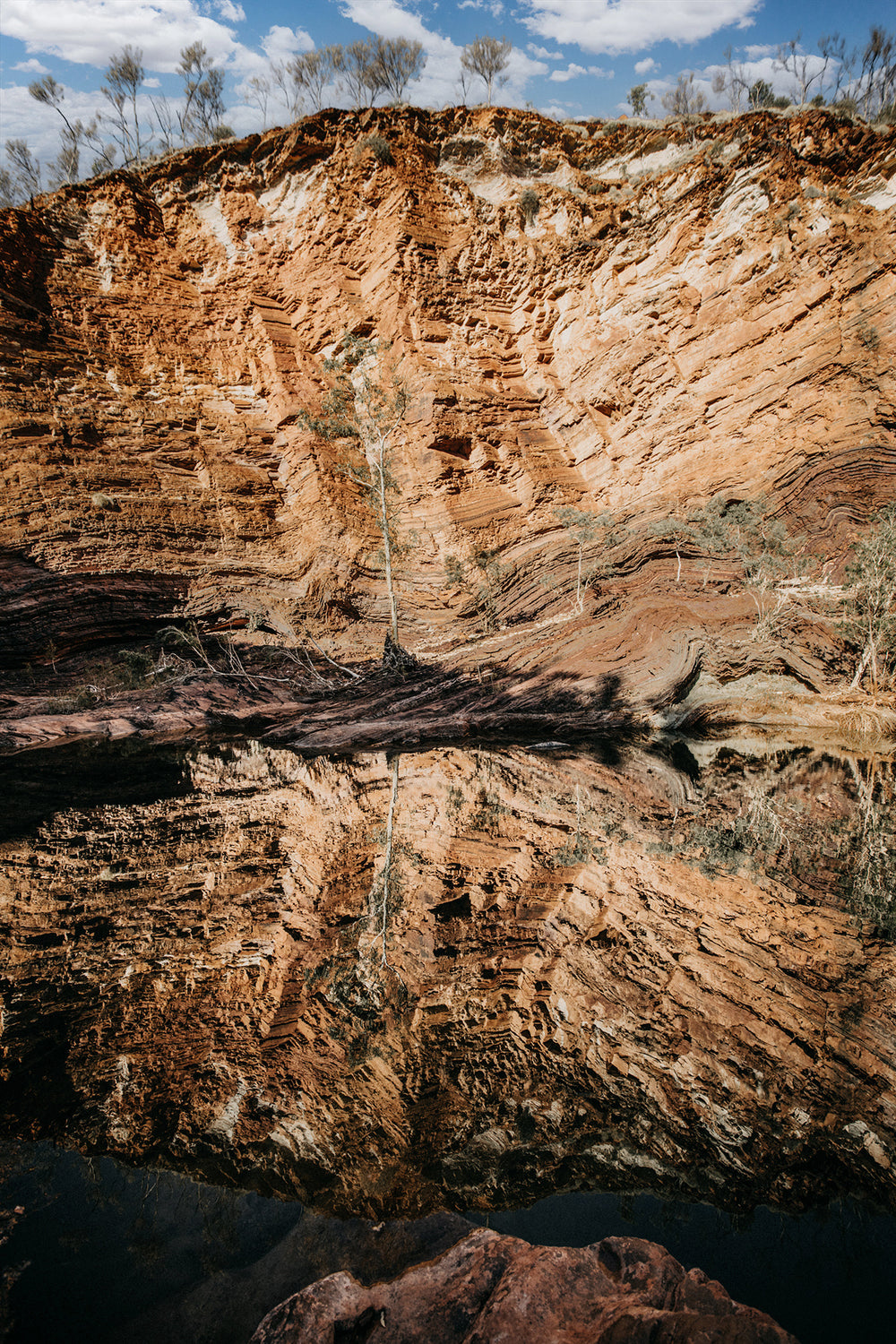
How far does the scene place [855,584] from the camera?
13.6 m

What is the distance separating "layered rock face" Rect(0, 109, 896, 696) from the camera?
1608cm

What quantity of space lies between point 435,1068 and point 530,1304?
970 mm

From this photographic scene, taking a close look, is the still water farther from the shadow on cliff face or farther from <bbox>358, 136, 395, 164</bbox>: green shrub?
<bbox>358, 136, 395, 164</bbox>: green shrub

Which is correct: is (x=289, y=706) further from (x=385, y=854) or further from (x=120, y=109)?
(x=120, y=109)

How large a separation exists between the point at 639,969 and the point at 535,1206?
145 centimetres

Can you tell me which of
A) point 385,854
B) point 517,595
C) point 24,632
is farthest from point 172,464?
point 385,854

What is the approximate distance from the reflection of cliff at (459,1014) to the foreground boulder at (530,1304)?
29 centimetres

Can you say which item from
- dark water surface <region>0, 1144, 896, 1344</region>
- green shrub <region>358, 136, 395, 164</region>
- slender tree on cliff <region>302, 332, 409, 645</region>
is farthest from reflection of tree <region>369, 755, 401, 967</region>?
green shrub <region>358, 136, 395, 164</region>

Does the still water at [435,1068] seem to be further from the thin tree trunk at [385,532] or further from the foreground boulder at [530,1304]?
the thin tree trunk at [385,532]

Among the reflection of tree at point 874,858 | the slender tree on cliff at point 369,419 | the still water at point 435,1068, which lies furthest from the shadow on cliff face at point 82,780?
the slender tree on cliff at point 369,419

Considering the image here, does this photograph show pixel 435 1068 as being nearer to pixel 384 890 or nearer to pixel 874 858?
pixel 384 890

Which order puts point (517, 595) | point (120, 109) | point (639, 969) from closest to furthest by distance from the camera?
point (639, 969) < point (517, 595) < point (120, 109)

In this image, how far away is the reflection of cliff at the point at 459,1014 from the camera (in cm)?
208

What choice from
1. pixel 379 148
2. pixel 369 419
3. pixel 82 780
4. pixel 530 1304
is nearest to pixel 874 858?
pixel 530 1304
